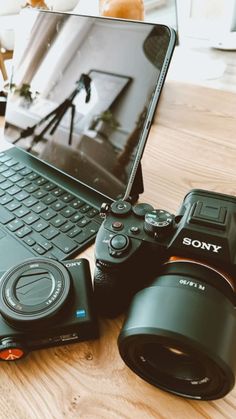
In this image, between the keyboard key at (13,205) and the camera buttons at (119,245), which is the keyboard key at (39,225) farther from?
the camera buttons at (119,245)

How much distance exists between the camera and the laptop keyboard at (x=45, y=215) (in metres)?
0.49

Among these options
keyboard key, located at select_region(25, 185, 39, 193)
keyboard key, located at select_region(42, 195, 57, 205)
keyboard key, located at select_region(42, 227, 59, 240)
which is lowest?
keyboard key, located at select_region(42, 227, 59, 240)

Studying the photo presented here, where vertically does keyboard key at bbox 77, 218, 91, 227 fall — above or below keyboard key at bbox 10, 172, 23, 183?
below

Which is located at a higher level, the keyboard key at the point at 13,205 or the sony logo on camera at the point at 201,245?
the sony logo on camera at the point at 201,245

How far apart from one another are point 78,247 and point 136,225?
0.37 ft

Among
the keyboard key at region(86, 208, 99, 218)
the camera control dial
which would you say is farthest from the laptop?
the camera control dial

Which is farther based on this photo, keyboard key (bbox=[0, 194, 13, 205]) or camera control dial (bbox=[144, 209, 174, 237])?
keyboard key (bbox=[0, 194, 13, 205])

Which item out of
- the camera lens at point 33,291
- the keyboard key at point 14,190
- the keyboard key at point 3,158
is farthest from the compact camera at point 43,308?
the keyboard key at point 3,158

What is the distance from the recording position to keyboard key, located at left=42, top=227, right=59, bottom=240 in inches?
19.4

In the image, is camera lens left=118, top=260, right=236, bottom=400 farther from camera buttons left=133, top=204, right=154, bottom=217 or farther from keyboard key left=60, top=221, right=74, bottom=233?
keyboard key left=60, top=221, right=74, bottom=233

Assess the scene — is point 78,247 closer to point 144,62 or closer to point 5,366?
point 5,366

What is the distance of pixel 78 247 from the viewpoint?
481mm

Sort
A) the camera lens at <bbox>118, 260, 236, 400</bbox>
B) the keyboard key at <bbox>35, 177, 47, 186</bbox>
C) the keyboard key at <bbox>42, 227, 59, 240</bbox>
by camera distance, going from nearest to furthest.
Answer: the camera lens at <bbox>118, 260, 236, 400</bbox>
the keyboard key at <bbox>42, 227, 59, 240</bbox>
the keyboard key at <bbox>35, 177, 47, 186</bbox>

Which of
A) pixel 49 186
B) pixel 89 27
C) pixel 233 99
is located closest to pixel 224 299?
pixel 49 186
